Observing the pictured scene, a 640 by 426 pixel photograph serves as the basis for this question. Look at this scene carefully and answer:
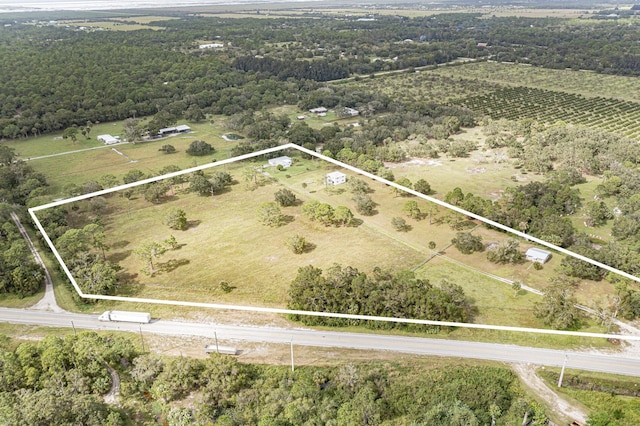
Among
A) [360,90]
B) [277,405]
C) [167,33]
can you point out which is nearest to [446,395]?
[277,405]

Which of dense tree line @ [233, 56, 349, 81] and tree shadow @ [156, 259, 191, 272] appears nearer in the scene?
tree shadow @ [156, 259, 191, 272]

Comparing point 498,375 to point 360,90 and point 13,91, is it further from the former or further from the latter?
point 13,91

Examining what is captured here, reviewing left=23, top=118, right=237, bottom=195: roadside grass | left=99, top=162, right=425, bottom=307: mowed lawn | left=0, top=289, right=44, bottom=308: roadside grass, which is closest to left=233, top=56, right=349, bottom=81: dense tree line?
left=23, top=118, right=237, bottom=195: roadside grass

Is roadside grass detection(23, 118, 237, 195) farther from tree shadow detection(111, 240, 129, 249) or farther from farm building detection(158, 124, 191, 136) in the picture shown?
tree shadow detection(111, 240, 129, 249)

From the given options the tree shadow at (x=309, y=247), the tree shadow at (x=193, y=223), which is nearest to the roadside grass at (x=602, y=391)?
the tree shadow at (x=309, y=247)

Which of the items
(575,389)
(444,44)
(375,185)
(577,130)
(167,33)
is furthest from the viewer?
(167,33)

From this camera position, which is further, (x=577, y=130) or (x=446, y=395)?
(x=577, y=130)
